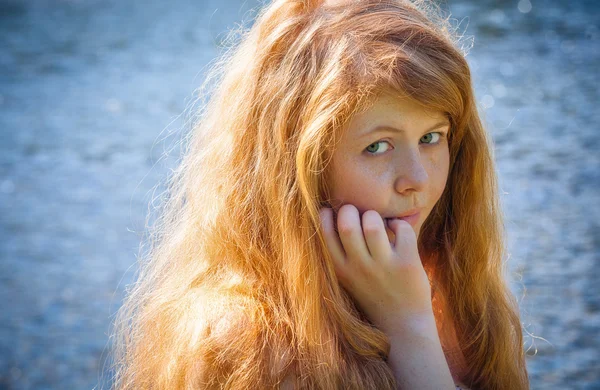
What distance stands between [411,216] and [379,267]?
15 cm

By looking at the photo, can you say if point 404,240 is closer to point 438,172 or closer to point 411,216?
point 411,216

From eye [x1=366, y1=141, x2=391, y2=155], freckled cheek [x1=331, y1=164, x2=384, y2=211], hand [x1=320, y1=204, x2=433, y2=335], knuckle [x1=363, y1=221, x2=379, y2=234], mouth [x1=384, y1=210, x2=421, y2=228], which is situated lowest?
hand [x1=320, y1=204, x2=433, y2=335]

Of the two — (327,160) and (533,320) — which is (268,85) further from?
(533,320)

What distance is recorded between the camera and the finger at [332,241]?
5.40ft

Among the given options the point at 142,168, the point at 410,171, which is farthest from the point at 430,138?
the point at 142,168

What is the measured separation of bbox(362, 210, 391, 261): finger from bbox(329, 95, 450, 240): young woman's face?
0.14 ft

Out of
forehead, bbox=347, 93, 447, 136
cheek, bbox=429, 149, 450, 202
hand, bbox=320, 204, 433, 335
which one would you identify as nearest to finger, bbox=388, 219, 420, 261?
hand, bbox=320, 204, 433, 335

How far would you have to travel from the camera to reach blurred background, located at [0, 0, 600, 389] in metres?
4.25

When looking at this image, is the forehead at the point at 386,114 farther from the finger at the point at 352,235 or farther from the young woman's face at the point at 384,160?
the finger at the point at 352,235

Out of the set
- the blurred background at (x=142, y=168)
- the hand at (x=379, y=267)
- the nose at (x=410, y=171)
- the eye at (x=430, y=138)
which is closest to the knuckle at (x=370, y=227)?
the hand at (x=379, y=267)

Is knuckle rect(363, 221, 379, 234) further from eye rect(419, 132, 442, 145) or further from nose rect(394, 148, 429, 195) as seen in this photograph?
eye rect(419, 132, 442, 145)

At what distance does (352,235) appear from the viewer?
1.61 metres

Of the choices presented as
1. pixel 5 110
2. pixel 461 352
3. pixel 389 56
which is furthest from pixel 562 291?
pixel 5 110

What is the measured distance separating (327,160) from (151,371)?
68 cm
